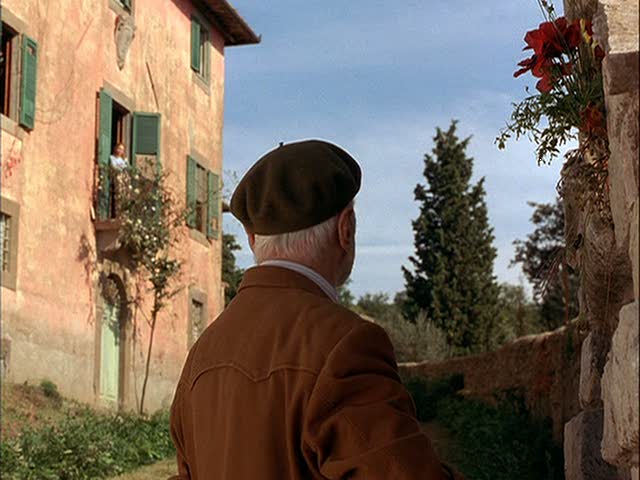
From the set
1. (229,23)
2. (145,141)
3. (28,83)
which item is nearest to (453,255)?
(229,23)

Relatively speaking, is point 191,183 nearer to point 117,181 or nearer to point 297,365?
point 117,181

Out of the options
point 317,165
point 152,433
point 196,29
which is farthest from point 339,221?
point 196,29

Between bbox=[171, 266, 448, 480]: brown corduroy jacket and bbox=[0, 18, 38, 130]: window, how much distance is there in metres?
11.4

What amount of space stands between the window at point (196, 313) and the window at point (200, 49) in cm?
403

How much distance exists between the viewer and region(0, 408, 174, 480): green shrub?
1070 cm

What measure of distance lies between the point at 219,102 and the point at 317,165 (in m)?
18.9

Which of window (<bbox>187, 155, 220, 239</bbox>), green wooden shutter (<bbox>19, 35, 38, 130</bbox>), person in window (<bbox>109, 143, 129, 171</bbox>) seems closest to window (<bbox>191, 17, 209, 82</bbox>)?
window (<bbox>187, 155, 220, 239</bbox>)

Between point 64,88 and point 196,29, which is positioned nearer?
point 64,88

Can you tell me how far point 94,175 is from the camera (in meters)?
15.3

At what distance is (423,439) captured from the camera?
192 cm

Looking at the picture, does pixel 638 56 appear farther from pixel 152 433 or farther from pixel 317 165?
pixel 152 433

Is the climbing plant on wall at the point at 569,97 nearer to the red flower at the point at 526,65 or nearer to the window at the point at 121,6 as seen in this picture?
the red flower at the point at 526,65

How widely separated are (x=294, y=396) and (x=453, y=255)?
35.2 meters

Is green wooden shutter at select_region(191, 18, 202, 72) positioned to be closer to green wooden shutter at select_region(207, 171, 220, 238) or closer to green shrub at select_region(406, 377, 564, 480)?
green wooden shutter at select_region(207, 171, 220, 238)
